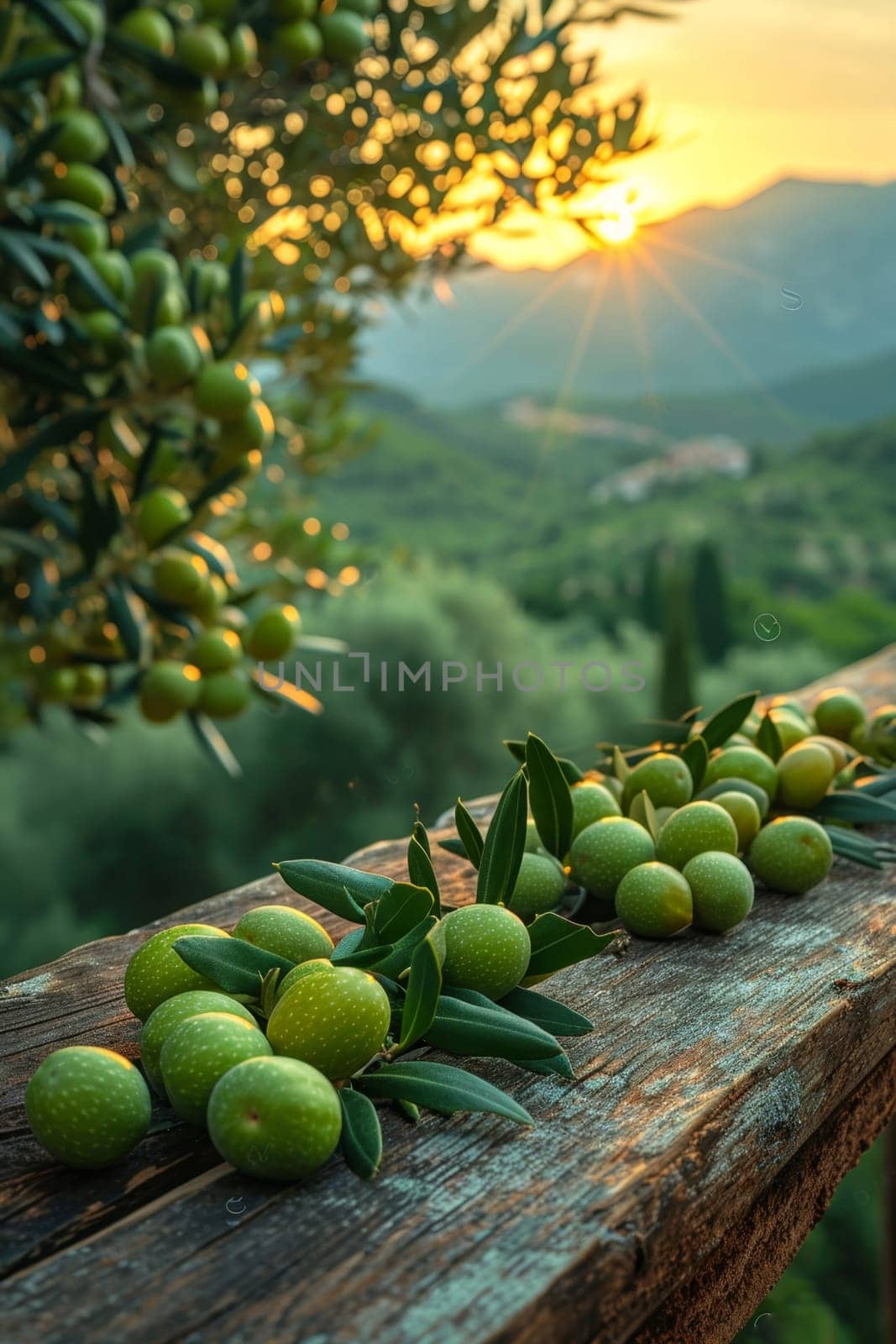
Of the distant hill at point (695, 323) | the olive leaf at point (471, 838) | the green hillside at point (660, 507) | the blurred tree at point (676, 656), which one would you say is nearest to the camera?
the olive leaf at point (471, 838)

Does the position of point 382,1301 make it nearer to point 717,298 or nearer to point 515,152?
point 515,152

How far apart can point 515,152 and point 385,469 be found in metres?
7.57

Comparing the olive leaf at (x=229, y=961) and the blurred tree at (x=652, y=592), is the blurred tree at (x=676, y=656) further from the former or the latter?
the olive leaf at (x=229, y=961)

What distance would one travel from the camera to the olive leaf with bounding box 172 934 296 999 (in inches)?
24.5

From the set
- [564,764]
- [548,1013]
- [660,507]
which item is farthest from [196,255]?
[660,507]

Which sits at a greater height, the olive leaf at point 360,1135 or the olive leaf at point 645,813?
the olive leaf at point 645,813

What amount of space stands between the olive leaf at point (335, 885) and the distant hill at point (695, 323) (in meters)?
6.96

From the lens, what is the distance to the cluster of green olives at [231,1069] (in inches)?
20.7

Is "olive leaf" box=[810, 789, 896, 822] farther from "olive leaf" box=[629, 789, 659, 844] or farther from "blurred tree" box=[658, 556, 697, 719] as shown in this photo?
"blurred tree" box=[658, 556, 697, 719]

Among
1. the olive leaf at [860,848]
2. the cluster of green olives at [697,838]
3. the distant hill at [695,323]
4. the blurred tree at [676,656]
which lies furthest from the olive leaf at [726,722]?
the distant hill at [695,323]

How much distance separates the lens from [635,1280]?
0.51 meters

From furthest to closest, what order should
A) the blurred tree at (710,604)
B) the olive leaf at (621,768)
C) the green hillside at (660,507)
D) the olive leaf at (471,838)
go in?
the green hillside at (660,507) → the blurred tree at (710,604) → the olive leaf at (621,768) → the olive leaf at (471,838)

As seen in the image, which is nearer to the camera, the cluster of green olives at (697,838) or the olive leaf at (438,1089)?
the olive leaf at (438,1089)

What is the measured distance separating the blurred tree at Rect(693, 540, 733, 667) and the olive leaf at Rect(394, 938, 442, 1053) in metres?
6.38
